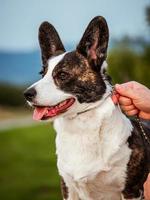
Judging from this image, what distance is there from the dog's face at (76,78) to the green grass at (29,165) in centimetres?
558

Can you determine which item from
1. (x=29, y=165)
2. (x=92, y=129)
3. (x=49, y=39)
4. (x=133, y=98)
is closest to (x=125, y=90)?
(x=133, y=98)

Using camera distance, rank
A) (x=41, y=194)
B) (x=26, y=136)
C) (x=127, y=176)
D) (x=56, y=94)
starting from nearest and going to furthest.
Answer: (x=56, y=94), (x=127, y=176), (x=41, y=194), (x=26, y=136)

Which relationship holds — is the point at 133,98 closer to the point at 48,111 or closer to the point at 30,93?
the point at 48,111

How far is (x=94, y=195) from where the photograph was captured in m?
5.81

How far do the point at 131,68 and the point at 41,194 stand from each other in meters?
3.10

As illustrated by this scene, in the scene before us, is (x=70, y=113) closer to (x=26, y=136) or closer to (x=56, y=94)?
(x=56, y=94)

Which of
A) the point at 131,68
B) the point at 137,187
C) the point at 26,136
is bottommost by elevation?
the point at 26,136

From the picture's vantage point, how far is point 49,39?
5.94 meters

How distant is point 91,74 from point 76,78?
0.12 meters

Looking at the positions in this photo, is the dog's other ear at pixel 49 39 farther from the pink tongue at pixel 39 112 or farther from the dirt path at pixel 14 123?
the dirt path at pixel 14 123

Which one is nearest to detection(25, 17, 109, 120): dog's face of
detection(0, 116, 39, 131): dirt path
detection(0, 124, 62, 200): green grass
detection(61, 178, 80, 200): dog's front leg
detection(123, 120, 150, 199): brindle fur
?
detection(123, 120, 150, 199): brindle fur

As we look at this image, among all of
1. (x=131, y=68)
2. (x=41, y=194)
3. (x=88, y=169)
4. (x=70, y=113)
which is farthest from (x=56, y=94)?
(x=131, y=68)

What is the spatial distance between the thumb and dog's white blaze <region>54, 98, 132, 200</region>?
8.8 inches

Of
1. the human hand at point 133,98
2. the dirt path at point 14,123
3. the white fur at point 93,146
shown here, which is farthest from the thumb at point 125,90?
the dirt path at point 14,123
